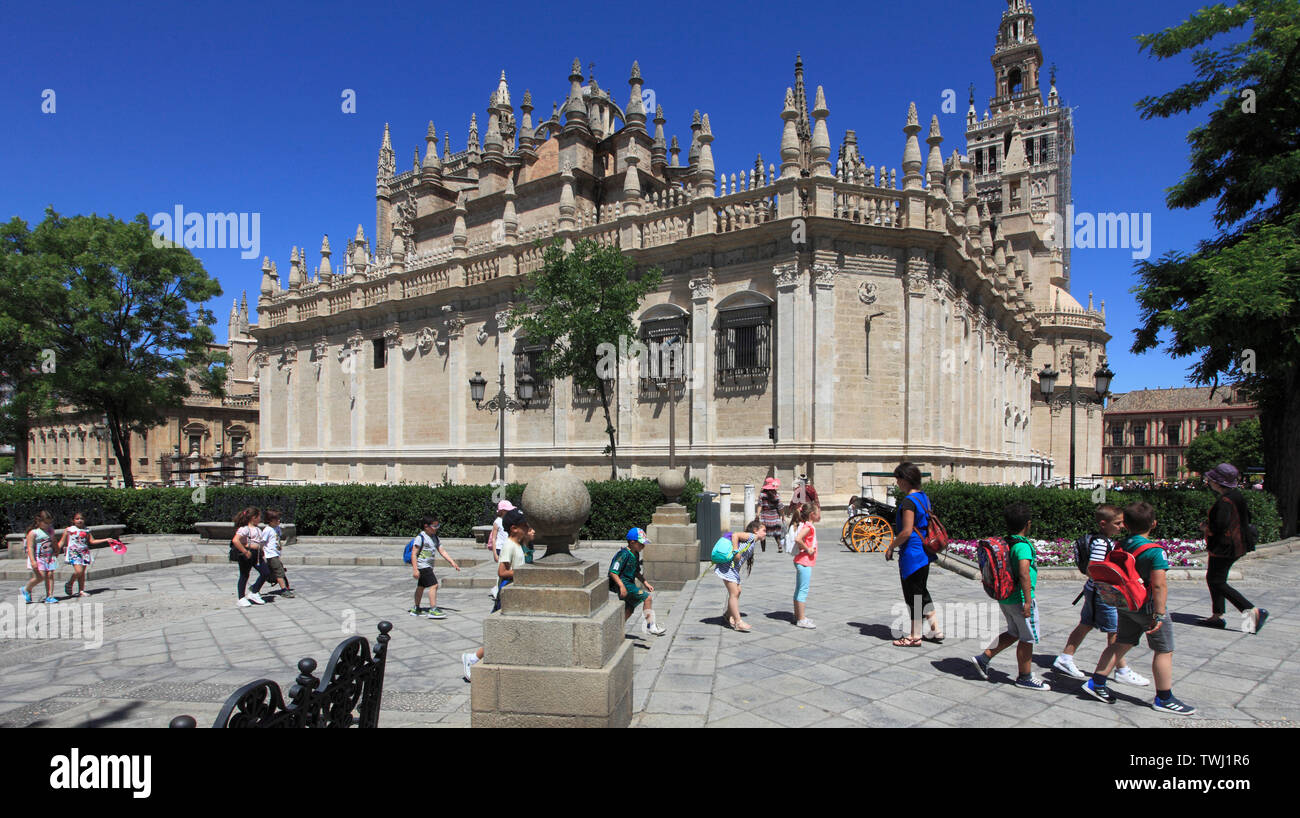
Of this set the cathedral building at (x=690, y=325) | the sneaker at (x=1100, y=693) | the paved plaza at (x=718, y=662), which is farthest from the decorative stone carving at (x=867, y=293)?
the sneaker at (x=1100, y=693)

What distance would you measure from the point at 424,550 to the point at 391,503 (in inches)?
345

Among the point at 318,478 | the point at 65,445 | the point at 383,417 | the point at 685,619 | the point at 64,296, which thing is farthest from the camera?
the point at 65,445

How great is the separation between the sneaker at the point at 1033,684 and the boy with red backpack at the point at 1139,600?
1.02 ft

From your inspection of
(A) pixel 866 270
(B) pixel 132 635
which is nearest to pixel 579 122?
(A) pixel 866 270

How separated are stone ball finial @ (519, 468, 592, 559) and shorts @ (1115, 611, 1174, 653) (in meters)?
4.42

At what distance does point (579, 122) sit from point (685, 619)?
2823cm

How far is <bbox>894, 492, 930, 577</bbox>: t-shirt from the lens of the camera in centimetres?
635

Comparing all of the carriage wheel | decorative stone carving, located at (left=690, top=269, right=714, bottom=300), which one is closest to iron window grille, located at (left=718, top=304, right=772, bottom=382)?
decorative stone carving, located at (left=690, top=269, right=714, bottom=300)

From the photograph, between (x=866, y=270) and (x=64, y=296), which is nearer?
(x=866, y=270)

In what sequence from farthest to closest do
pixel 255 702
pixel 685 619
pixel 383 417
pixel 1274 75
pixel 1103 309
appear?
pixel 1103 309, pixel 383 417, pixel 1274 75, pixel 685 619, pixel 255 702

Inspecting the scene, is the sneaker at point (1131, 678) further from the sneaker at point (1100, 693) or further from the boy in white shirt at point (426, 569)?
the boy in white shirt at point (426, 569)

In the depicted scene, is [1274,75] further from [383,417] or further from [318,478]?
[318,478]

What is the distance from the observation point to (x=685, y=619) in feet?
25.7

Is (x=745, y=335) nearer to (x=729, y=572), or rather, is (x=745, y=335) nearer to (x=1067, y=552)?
(x=1067, y=552)
